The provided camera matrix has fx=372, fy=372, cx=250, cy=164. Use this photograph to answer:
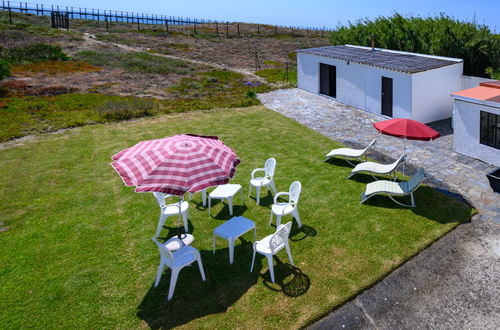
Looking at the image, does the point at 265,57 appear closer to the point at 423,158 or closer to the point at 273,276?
the point at 423,158

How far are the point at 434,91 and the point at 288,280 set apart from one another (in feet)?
48.2

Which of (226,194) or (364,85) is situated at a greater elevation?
(364,85)

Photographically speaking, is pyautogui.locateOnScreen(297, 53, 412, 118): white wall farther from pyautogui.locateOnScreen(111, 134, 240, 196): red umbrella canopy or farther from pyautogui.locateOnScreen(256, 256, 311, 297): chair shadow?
pyautogui.locateOnScreen(111, 134, 240, 196): red umbrella canopy

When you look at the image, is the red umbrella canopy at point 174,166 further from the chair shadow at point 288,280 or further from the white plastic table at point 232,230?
the chair shadow at point 288,280

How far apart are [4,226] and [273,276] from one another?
7.65 meters

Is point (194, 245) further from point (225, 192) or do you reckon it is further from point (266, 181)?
point (266, 181)

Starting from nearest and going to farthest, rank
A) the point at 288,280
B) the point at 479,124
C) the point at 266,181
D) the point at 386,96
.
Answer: the point at 288,280, the point at 266,181, the point at 479,124, the point at 386,96

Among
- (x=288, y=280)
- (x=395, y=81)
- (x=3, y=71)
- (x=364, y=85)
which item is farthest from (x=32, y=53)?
(x=288, y=280)

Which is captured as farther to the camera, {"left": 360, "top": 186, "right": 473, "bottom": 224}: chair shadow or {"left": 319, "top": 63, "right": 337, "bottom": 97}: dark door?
{"left": 319, "top": 63, "right": 337, "bottom": 97}: dark door

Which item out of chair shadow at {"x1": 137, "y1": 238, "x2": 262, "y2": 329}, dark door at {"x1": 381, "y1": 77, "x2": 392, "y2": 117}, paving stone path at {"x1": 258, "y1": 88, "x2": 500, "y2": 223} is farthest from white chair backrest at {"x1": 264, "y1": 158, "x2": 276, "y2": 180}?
dark door at {"x1": 381, "y1": 77, "x2": 392, "y2": 117}

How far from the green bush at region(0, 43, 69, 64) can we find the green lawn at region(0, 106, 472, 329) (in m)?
31.6

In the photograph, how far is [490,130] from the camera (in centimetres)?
1326

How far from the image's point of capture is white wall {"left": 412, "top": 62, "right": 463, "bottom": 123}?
17.7m

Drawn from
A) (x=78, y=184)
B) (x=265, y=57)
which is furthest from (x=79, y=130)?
(x=265, y=57)
